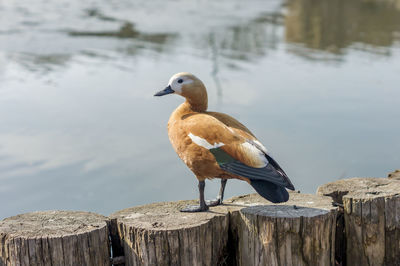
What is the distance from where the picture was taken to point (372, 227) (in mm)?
3502

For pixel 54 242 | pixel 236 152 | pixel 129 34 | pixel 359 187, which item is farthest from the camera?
pixel 129 34

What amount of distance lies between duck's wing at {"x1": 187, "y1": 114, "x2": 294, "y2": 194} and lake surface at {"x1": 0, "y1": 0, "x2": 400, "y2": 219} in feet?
10.2

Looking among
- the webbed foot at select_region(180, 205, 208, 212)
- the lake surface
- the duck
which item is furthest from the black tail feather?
the lake surface

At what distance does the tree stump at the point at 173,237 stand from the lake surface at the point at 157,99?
292 centimetres

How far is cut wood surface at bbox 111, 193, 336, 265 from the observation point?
10.4 ft

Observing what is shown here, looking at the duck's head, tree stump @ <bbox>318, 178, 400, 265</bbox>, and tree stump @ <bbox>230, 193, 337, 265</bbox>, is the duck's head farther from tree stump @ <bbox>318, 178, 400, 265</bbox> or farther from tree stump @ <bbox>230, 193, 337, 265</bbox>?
tree stump @ <bbox>318, 178, 400, 265</bbox>

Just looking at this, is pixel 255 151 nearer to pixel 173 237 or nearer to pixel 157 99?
pixel 173 237

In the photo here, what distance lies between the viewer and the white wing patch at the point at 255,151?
326cm

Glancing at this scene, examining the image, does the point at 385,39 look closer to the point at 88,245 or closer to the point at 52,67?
the point at 52,67

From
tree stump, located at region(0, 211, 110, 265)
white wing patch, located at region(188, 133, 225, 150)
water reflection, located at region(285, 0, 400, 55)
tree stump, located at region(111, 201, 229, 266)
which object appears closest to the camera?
tree stump, located at region(0, 211, 110, 265)

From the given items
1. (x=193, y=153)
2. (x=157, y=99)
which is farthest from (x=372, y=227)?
(x=157, y=99)

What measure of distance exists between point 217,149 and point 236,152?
4.7 inches

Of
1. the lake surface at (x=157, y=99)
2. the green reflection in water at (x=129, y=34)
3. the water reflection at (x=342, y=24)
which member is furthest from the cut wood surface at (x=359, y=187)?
the green reflection in water at (x=129, y=34)

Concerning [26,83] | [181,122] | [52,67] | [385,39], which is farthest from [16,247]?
[385,39]
